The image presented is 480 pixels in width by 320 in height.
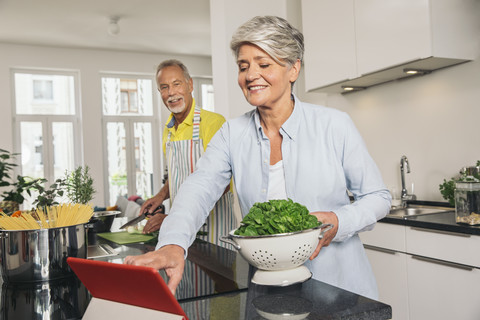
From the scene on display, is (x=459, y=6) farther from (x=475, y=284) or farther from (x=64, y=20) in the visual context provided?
(x=64, y=20)

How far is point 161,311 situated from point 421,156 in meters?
2.67

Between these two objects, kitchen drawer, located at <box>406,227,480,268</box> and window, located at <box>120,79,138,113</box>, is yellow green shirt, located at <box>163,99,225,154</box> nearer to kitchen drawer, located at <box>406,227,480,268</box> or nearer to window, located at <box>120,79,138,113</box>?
kitchen drawer, located at <box>406,227,480,268</box>

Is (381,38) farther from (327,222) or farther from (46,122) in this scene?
(46,122)

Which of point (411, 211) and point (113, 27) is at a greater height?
point (113, 27)

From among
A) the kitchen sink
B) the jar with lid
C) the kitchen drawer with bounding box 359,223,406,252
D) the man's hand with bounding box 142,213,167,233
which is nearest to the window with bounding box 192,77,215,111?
the kitchen sink

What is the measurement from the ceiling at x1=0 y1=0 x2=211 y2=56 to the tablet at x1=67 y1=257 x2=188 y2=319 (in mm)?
5432

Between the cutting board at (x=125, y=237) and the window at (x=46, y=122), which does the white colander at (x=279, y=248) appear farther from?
the window at (x=46, y=122)

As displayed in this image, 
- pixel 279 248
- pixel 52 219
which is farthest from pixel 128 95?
pixel 279 248

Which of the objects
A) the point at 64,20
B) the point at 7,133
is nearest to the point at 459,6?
the point at 64,20

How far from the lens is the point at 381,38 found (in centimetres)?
276

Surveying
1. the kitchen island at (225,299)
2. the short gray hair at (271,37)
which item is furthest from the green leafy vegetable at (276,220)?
the short gray hair at (271,37)

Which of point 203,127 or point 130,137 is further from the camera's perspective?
point 130,137

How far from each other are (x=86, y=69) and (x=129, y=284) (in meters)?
7.70

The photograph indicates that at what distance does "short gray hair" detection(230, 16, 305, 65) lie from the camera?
Answer: 3.96ft
